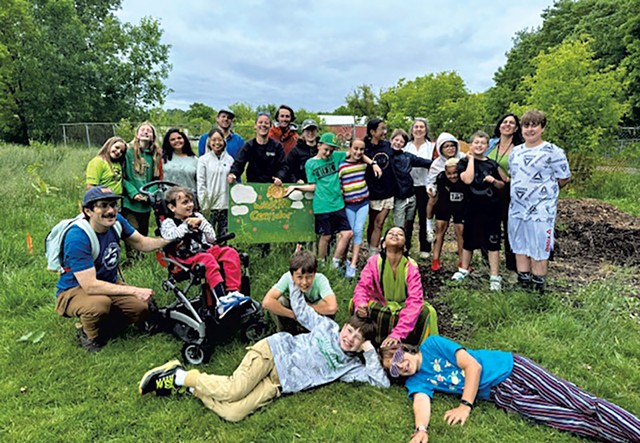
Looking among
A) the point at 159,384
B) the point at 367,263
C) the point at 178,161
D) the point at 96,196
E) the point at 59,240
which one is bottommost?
the point at 159,384

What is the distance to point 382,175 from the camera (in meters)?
5.33

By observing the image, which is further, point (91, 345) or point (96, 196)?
point (91, 345)

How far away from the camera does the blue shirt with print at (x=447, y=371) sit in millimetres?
2967

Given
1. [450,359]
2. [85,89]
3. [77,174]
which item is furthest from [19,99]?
[450,359]

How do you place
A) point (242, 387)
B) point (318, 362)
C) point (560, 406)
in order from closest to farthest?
point (560, 406) < point (242, 387) < point (318, 362)

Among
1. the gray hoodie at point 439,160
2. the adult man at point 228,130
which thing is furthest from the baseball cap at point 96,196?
the gray hoodie at point 439,160

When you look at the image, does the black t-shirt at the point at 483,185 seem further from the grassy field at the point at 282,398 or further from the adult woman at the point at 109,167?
the adult woman at the point at 109,167

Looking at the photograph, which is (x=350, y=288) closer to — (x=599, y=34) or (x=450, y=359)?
(x=450, y=359)

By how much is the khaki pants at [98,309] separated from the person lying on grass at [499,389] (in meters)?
2.40

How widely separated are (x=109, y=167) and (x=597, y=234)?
8.17 meters

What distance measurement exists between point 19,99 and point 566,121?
27.9 meters

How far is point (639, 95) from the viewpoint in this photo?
74.3 ft

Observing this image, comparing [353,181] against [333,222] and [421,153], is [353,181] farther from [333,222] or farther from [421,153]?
[421,153]

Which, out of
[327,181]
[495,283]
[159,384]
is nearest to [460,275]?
[495,283]
